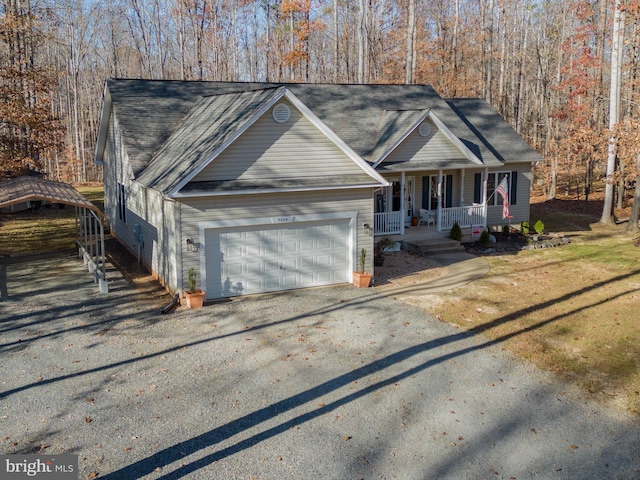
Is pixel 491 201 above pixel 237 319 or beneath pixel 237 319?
above

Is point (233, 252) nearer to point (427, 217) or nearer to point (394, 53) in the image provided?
point (427, 217)

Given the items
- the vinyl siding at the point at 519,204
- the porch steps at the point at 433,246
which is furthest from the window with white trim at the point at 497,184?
the porch steps at the point at 433,246

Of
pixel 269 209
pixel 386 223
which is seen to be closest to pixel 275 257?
pixel 269 209

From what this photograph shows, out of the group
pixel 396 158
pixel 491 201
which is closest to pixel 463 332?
pixel 396 158

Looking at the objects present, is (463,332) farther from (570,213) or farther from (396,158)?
(570,213)

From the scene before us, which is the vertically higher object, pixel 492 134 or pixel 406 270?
pixel 492 134

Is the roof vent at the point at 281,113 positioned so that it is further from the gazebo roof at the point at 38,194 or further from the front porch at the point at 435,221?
the front porch at the point at 435,221
